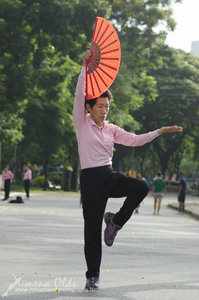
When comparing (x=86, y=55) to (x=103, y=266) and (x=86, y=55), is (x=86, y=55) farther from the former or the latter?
(x=103, y=266)

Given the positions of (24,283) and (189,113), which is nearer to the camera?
(24,283)

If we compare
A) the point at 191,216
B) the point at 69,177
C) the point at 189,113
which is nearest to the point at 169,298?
the point at 191,216

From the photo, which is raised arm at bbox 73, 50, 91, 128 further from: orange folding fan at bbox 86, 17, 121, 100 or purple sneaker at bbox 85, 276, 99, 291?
purple sneaker at bbox 85, 276, 99, 291

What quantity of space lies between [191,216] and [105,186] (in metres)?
20.0

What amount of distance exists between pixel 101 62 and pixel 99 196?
4.29ft

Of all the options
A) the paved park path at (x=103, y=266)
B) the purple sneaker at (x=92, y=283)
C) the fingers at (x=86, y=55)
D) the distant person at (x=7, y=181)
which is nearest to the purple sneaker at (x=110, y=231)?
the purple sneaker at (x=92, y=283)

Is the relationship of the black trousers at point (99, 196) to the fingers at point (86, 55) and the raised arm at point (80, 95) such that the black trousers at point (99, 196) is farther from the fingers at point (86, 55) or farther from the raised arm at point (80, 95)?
the fingers at point (86, 55)

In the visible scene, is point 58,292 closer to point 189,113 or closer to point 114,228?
point 114,228

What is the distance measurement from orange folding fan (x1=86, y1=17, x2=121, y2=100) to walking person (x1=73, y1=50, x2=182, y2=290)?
19 centimetres

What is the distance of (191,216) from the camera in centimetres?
2631

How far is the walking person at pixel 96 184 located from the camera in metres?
6.68

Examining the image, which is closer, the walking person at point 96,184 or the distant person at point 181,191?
the walking person at point 96,184

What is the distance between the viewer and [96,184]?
21.9 feet

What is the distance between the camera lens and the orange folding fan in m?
6.91
